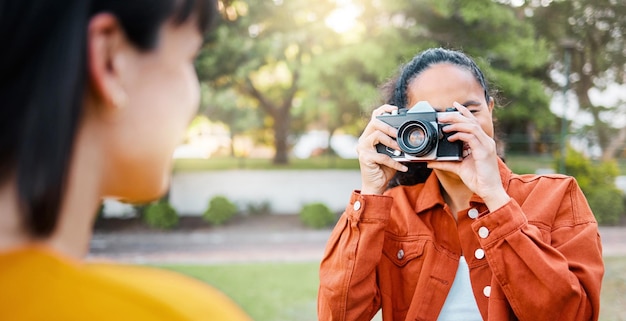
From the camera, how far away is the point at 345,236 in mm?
1771

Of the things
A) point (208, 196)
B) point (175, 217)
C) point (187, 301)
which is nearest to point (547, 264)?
point (187, 301)

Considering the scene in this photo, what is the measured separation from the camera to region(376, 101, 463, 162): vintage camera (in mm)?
1716

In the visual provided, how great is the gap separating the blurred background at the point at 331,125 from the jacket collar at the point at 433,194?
484cm

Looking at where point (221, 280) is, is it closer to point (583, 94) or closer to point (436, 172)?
point (436, 172)

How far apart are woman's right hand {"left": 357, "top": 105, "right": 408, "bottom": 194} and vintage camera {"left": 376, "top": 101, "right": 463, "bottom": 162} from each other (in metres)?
0.02

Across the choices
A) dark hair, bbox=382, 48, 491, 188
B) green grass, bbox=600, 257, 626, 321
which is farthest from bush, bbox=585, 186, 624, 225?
dark hair, bbox=382, 48, 491, 188

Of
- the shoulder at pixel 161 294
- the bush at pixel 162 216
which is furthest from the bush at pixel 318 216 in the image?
the shoulder at pixel 161 294

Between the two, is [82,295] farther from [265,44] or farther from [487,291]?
[265,44]

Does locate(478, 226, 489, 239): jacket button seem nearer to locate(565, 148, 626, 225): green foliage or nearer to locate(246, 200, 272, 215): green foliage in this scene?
locate(565, 148, 626, 225): green foliage

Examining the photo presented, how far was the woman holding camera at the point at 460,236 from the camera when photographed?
1.51 meters

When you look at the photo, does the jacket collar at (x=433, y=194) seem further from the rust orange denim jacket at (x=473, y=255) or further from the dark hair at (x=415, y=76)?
the dark hair at (x=415, y=76)

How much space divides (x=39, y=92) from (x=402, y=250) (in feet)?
4.67

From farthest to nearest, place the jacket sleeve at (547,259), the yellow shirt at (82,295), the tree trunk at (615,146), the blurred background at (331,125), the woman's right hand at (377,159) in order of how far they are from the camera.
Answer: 1. the tree trunk at (615,146)
2. the blurred background at (331,125)
3. the woman's right hand at (377,159)
4. the jacket sleeve at (547,259)
5. the yellow shirt at (82,295)

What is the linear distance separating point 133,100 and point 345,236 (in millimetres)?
1281
